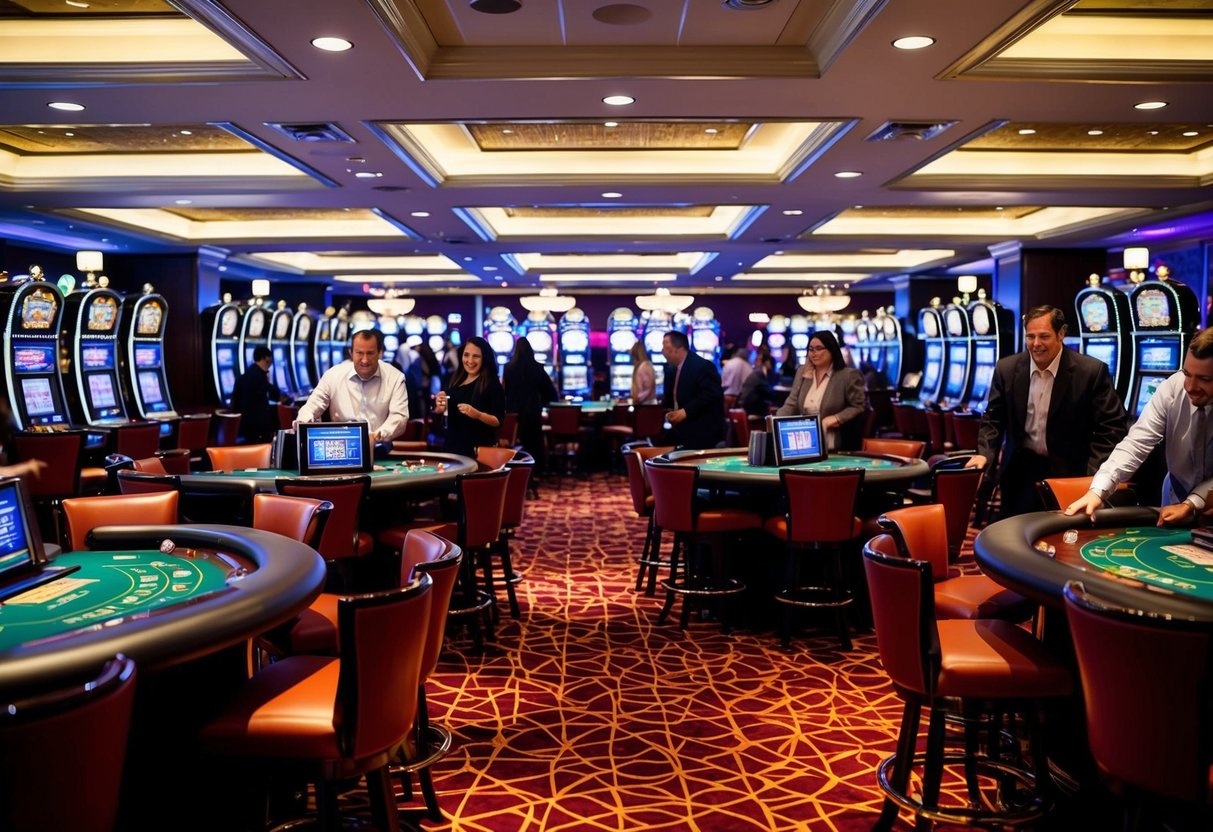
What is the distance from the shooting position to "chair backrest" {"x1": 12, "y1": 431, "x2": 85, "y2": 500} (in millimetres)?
6133

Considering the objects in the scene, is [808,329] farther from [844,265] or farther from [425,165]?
[425,165]

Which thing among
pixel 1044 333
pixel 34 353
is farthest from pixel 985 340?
pixel 34 353

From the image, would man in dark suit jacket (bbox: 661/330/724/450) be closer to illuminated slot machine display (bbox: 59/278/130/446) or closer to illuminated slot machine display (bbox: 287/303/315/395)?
illuminated slot machine display (bbox: 59/278/130/446)

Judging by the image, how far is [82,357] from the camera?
8.00m

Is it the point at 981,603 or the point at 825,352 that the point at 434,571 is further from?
the point at 825,352

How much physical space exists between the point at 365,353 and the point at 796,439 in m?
2.38

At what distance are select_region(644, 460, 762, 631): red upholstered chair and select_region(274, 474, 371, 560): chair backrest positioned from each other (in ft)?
4.91

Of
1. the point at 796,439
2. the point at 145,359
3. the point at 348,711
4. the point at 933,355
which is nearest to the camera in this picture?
the point at 348,711

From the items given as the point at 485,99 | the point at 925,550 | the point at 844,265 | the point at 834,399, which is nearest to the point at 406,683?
the point at 925,550

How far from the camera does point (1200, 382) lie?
2.85 metres

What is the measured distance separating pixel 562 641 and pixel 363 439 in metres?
1.40

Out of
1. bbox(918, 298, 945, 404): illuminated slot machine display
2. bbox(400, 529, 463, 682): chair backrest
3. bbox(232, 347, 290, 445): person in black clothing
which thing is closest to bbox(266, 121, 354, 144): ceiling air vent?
bbox(400, 529, 463, 682): chair backrest

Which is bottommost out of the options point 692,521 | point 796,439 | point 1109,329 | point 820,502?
point 692,521

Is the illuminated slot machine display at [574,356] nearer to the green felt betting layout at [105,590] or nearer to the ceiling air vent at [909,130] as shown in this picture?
the ceiling air vent at [909,130]
